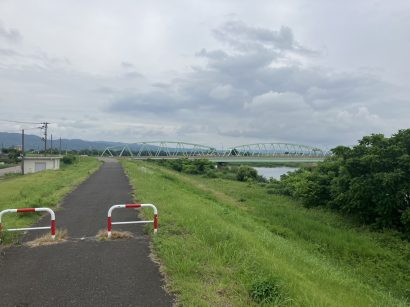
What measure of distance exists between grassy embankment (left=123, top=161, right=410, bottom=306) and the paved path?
0.40 m

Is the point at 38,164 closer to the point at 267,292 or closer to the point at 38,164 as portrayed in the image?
the point at 38,164

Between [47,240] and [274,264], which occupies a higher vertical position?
[274,264]

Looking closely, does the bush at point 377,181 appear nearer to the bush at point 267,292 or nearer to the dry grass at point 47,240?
the bush at point 267,292

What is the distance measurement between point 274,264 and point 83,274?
3.20 meters

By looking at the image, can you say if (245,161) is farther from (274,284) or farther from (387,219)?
(274,284)

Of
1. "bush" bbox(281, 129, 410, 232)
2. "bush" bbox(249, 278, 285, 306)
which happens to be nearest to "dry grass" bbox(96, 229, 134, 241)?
"bush" bbox(249, 278, 285, 306)

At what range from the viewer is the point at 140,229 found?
9.94 m

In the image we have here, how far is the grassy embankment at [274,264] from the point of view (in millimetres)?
5494

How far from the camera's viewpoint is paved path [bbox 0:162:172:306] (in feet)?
17.7

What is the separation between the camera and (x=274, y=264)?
6723 millimetres

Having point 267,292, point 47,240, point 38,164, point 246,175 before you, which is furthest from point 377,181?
point 38,164

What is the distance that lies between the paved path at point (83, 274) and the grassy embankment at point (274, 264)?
0.40m

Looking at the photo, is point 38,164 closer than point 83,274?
No

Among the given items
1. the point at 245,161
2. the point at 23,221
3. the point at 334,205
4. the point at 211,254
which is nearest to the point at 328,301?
the point at 211,254
